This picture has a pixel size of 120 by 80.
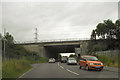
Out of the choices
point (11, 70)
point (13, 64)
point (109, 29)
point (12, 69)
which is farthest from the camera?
point (109, 29)

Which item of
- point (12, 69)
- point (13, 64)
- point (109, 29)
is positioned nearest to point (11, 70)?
point (12, 69)

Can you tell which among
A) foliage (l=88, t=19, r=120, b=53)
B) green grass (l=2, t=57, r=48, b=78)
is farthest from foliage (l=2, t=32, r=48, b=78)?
foliage (l=88, t=19, r=120, b=53)

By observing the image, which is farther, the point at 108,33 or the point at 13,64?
the point at 108,33

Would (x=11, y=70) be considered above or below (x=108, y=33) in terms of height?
below

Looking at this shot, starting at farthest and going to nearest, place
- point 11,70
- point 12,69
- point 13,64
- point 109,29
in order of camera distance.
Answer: point 109,29 → point 13,64 → point 12,69 → point 11,70

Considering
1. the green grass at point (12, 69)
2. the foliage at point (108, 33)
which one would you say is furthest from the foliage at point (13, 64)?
the foliage at point (108, 33)

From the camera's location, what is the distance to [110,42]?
152 feet

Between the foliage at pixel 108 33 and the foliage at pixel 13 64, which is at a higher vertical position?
the foliage at pixel 108 33

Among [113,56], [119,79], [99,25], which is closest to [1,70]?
[119,79]

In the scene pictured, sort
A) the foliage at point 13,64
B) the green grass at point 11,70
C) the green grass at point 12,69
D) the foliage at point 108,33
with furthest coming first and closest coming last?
1. the foliage at point 108,33
2. the foliage at point 13,64
3. the green grass at point 12,69
4. the green grass at point 11,70

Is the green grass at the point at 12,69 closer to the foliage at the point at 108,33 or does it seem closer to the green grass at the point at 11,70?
the green grass at the point at 11,70

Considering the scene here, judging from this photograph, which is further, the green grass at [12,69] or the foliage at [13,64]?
the foliage at [13,64]

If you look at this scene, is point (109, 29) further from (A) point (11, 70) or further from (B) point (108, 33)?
(A) point (11, 70)

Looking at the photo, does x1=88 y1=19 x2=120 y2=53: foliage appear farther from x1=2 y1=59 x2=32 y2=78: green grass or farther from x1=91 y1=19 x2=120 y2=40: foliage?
x1=2 y1=59 x2=32 y2=78: green grass
